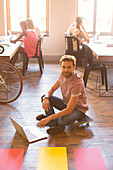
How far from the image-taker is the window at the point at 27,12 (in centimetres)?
717

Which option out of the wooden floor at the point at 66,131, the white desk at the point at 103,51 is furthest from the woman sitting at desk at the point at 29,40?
the white desk at the point at 103,51

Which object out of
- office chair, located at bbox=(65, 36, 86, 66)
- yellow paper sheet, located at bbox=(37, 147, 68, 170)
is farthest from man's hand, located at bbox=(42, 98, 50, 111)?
office chair, located at bbox=(65, 36, 86, 66)

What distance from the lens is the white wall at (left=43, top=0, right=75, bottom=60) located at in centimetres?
693

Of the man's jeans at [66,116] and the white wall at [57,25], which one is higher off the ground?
the white wall at [57,25]

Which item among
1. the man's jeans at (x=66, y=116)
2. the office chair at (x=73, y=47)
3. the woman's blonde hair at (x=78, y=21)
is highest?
the woman's blonde hair at (x=78, y=21)

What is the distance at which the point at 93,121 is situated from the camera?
132 inches

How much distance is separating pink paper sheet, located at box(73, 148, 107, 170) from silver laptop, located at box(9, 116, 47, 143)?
45cm

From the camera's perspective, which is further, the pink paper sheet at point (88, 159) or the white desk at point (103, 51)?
the white desk at point (103, 51)

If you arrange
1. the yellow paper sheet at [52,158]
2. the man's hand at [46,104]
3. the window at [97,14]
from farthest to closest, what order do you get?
the window at [97,14], the man's hand at [46,104], the yellow paper sheet at [52,158]

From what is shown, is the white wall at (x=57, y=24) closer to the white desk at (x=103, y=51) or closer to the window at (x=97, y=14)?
the window at (x=97, y=14)

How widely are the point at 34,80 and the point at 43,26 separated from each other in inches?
99.2

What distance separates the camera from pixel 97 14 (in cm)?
717

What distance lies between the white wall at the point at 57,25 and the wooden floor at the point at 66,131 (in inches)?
106

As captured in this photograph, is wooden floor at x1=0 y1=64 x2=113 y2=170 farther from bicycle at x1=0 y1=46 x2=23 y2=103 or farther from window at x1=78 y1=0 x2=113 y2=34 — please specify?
window at x1=78 y1=0 x2=113 y2=34
